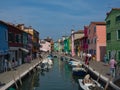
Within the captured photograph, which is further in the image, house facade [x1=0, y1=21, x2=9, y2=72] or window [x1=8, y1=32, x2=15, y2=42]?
window [x1=8, y1=32, x2=15, y2=42]

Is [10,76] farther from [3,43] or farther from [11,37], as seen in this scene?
[11,37]

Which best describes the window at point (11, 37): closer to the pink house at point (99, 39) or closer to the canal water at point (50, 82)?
the canal water at point (50, 82)

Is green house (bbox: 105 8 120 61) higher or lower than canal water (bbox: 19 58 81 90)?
higher

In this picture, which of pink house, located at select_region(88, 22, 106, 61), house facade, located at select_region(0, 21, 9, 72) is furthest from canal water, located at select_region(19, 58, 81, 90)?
pink house, located at select_region(88, 22, 106, 61)

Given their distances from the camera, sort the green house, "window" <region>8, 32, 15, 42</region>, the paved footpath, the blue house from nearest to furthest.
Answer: the paved footpath, the blue house, "window" <region>8, 32, 15, 42</region>, the green house

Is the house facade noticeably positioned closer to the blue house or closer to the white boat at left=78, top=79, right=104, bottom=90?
the blue house

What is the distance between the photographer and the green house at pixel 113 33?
47.5 metres

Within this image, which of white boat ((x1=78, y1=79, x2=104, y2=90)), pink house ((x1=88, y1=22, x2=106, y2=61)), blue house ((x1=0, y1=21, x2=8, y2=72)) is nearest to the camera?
white boat ((x1=78, y1=79, x2=104, y2=90))

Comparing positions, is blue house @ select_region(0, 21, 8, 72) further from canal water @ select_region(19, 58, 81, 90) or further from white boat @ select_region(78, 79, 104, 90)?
white boat @ select_region(78, 79, 104, 90)

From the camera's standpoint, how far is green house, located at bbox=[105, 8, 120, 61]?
4750 centimetres

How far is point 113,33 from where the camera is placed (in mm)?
49656

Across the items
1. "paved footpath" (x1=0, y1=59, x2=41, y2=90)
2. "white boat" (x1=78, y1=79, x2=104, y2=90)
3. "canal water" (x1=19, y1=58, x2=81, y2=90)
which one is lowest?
"canal water" (x1=19, y1=58, x2=81, y2=90)

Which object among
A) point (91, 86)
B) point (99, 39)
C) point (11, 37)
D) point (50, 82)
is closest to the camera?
point (91, 86)

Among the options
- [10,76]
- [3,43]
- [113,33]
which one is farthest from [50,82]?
[113,33]
